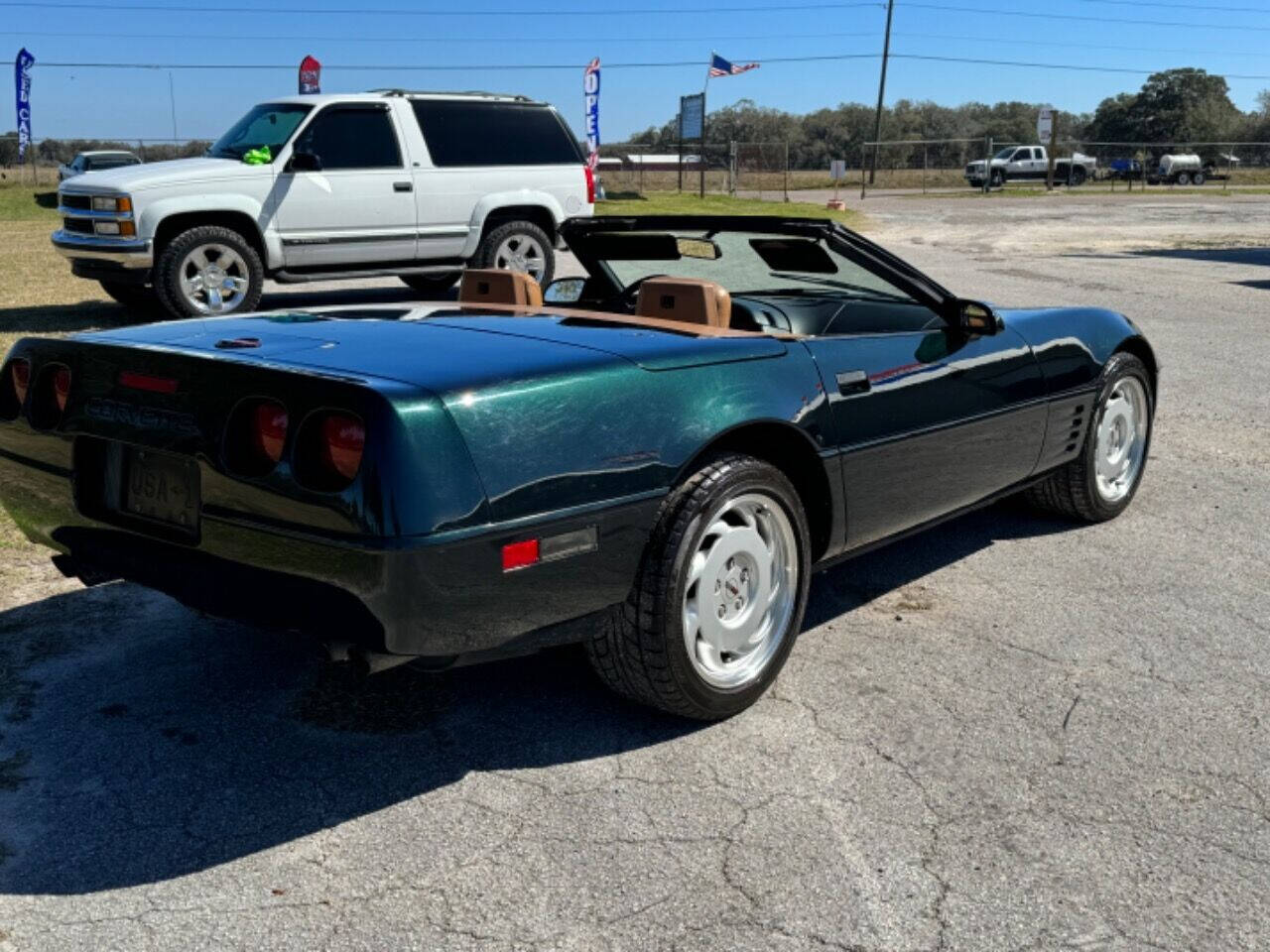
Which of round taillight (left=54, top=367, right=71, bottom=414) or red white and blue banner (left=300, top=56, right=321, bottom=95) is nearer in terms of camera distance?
round taillight (left=54, top=367, right=71, bottom=414)

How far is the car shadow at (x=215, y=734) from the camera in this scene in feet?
9.45

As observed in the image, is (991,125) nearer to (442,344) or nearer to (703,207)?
(703,207)

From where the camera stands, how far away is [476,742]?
3346mm

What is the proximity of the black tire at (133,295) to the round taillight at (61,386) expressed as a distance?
27.6 ft

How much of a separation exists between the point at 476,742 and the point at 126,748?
2.94 ft

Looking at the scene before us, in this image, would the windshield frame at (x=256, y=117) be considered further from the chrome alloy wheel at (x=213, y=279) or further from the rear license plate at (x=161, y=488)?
the rear license plate at (x=161, y=488)

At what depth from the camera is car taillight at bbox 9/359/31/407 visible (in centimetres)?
354

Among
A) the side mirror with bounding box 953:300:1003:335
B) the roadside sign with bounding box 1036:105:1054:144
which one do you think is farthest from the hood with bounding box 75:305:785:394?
the roadside sign with bounding box 1036:105:1054:144

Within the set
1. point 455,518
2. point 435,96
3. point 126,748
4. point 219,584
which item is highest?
point 435,96

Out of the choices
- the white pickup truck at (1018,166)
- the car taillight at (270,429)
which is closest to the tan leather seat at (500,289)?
the car taillight at (270,429)

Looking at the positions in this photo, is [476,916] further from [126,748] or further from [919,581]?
[919,581]

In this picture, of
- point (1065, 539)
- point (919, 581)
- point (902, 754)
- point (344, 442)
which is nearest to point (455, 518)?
point (344, 442)

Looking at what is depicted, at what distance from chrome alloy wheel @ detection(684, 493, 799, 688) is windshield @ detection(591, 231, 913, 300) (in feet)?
3.43

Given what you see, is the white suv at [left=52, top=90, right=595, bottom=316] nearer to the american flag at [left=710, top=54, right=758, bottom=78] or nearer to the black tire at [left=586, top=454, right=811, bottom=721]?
the black tire at [left=586, top=454, right=811, bottom=721]
